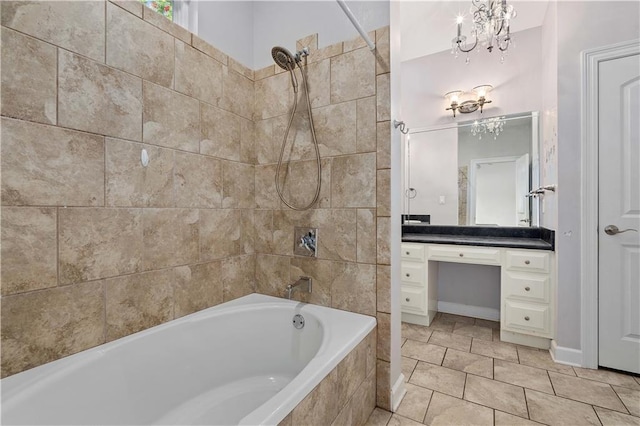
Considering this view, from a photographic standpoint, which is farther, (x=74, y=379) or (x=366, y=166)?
(x=366, y=166)

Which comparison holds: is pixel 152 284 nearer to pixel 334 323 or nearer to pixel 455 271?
pixel 334 323

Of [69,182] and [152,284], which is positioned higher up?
[69,182]

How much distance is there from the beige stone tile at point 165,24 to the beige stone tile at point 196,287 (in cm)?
124

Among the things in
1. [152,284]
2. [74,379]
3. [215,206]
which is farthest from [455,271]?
[74,379]

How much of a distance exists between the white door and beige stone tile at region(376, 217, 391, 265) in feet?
5.21

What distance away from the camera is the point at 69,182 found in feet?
3.59

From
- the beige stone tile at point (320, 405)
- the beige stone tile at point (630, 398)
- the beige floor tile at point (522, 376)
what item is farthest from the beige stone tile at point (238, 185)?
the beige stone tile at point (630, 398)

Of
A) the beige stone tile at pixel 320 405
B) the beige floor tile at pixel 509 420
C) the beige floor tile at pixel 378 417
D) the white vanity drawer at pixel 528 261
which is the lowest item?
the beige floor tile at pixel 378 417

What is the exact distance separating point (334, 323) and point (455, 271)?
203cm

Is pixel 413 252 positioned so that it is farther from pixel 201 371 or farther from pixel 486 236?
pixel 201 371

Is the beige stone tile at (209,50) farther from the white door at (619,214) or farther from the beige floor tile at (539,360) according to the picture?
the beige floor tile at (539,360)

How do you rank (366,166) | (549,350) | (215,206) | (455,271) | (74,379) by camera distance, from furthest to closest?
(455,271), (549,350), (215,206), (366,166), (74,379)

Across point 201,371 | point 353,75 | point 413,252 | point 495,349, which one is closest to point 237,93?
point 353,75

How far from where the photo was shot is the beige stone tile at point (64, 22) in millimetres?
973
